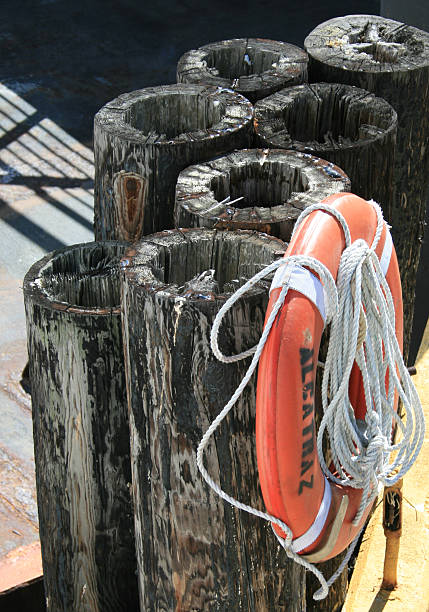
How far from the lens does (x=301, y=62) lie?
364 centimetres

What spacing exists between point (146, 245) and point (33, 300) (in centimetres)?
36

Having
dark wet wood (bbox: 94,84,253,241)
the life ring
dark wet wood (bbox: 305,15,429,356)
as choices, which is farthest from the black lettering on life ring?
dark wet wood (bbox: 305,15,429,356)

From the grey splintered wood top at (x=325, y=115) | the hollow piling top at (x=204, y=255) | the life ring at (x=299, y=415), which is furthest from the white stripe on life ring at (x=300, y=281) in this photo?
the grey splintered wood top at (x=325, y=115)

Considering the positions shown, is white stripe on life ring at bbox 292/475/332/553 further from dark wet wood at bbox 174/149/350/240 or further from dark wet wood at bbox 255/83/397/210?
dark wet wood at bbox 255/83/397/210

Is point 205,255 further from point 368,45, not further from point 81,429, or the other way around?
point 368,45

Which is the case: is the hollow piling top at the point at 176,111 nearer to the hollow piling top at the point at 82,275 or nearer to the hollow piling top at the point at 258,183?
the hollow piling top at the point at 258,183

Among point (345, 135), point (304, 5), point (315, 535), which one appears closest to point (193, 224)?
point (315, 535)

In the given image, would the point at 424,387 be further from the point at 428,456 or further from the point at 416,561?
the point at 416,561

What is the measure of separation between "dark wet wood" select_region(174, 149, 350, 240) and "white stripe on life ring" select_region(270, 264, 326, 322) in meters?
0.54

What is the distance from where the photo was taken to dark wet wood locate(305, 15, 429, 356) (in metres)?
3.55

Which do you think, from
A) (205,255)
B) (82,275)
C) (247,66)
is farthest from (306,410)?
(247,66)

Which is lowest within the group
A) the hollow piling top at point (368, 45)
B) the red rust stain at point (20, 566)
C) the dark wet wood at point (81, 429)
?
the red rust stain at point (20, 566)

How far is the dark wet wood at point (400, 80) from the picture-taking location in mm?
3551

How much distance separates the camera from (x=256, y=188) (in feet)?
9.29
